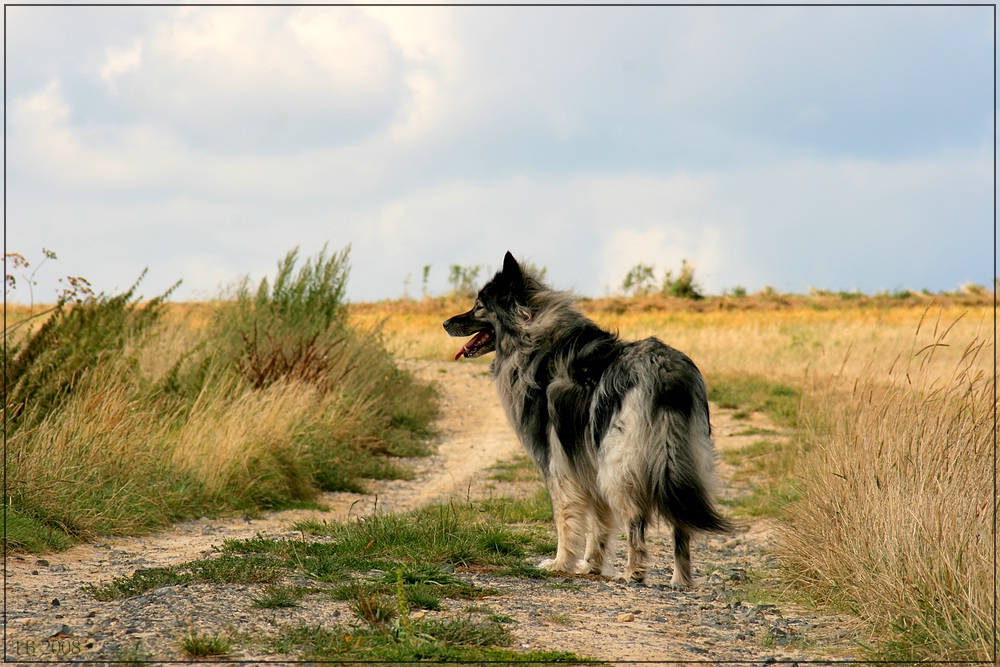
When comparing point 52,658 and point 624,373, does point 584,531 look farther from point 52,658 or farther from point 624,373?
point 52,658

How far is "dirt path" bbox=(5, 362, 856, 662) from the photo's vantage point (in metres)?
4.25

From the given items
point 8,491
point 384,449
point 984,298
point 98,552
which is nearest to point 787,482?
point 384,449

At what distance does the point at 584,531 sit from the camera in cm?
631

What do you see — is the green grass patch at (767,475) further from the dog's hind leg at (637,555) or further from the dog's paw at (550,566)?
the dog's paw at (550,566)

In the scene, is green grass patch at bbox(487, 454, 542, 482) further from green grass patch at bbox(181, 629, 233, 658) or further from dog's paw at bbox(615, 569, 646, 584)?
green grass patch at bbox(181, 629, 233, 658)

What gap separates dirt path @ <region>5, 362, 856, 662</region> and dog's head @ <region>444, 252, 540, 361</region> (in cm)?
198

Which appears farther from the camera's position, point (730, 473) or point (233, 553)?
point (730, 473)

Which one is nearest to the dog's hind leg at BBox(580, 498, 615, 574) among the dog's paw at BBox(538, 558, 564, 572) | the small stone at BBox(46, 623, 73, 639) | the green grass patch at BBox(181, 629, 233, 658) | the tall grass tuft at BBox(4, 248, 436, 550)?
the dog's paw at BBox(538, 558, 564, 572)

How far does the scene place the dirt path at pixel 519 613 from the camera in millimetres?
4246

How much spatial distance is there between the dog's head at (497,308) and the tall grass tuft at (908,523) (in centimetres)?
249

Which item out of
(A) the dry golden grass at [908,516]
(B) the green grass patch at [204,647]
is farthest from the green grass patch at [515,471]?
(B) the green grass patch at [204,647]

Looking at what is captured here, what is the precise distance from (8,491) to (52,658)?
143 inches

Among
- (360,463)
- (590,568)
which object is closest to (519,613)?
(590,568)

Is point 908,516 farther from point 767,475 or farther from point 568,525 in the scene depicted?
point 767,475
